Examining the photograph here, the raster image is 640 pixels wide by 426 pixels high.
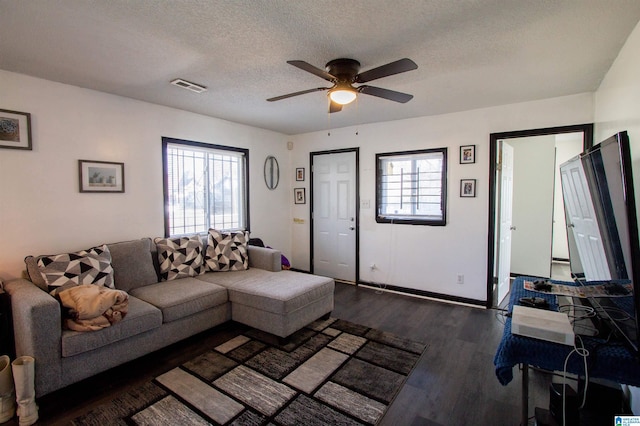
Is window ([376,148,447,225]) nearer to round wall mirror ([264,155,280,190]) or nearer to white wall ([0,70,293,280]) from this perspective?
round wall mirror ([264,155,280,190])

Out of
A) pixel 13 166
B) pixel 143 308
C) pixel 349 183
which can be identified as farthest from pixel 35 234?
pixel 349 183

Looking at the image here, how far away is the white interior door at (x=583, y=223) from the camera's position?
163cm

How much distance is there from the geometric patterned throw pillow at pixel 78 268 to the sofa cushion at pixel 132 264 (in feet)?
0.43

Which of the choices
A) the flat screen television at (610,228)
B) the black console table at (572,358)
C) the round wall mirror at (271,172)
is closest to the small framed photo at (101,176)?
the round wall mirror at (271,172)

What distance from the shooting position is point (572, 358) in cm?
134

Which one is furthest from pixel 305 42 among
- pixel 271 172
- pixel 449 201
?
pixel 271 172

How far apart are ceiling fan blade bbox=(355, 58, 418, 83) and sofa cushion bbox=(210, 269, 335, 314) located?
1.91 meters

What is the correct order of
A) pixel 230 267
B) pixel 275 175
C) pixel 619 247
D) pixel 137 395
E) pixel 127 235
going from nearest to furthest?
pixel 619 247
pixel 137 395
pixel 127 235
pixel 230 267
pixel 275 175

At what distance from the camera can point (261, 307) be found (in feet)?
9.46

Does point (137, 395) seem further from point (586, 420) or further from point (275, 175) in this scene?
point (275, 175)

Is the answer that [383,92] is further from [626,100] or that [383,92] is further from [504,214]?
[504,214]

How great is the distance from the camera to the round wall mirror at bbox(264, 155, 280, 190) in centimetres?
496

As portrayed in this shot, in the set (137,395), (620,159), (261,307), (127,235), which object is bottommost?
(137,395)

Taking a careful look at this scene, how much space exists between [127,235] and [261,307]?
5.58ft
